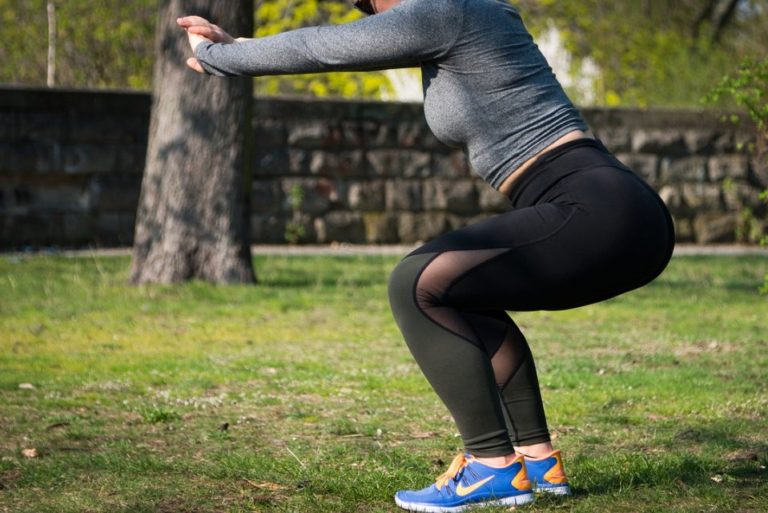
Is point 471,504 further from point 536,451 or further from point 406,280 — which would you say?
point 406,280

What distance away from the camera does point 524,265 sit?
348 centimetres

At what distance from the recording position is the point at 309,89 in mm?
17953

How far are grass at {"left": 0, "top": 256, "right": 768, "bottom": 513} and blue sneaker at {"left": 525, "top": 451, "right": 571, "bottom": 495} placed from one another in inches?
2.1

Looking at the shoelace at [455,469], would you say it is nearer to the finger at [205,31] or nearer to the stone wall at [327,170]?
the finger at [205,31]

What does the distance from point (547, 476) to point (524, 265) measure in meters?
0.78

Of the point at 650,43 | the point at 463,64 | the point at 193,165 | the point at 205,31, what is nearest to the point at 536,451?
the point at 463,64

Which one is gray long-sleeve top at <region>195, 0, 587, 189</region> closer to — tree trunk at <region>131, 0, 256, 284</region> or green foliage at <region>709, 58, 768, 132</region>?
green foliage at <region>709, 58, 768, 132</region>

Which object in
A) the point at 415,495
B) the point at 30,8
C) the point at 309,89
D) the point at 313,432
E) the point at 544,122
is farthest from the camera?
the point at 309,89

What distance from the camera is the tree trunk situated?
9.58 metres

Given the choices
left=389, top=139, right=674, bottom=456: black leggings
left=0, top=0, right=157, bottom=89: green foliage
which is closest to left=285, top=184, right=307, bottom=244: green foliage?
left=0, top=0, right=157, bottom=89: green foliage

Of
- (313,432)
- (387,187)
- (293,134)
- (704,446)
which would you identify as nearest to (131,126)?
(293,134)

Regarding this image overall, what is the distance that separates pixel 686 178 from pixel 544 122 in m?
11.5

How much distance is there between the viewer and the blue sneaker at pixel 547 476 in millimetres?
3882

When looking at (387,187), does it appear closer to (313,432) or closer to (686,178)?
(686,178)
